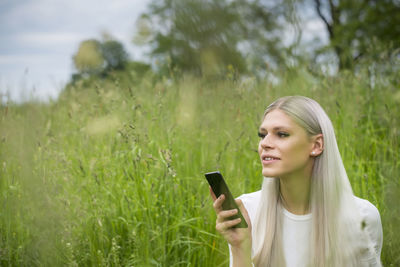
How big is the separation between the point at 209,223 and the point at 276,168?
836 millimetres

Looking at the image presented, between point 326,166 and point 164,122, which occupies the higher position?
point 164,122

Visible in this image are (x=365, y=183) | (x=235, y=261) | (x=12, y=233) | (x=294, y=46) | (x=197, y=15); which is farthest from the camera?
(x=197, y=15)

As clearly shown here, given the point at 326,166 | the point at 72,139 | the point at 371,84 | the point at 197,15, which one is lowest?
the point at 326,166

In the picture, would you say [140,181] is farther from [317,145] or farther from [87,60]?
[87,60]

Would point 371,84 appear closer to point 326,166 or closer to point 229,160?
point 229,160

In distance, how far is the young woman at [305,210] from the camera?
1630mm

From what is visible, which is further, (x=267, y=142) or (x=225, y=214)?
(x=267, y=142)

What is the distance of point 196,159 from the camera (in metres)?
2.80

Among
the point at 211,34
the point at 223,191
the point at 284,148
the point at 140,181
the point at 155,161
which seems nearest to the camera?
the point at 223,191

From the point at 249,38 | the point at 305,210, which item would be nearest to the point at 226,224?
the point at 305,210

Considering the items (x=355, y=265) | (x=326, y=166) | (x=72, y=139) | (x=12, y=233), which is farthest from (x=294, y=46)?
(x=12, y=233)

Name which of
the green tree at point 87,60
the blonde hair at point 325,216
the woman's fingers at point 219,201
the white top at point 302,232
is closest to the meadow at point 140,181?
the white top at point 302,232

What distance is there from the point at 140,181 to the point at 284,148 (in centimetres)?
113

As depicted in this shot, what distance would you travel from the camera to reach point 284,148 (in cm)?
163
